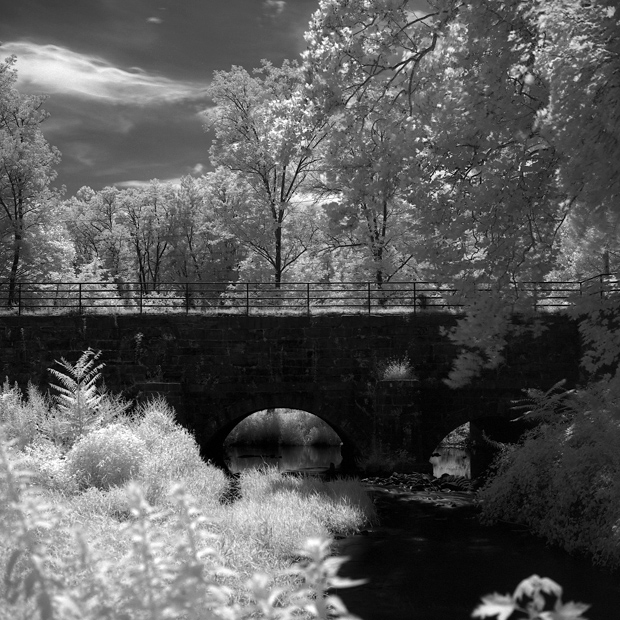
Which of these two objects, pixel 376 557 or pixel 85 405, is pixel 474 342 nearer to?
pixel 376 557

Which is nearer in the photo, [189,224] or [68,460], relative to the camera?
[68,460]

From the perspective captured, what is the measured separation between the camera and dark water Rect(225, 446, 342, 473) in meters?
20.6

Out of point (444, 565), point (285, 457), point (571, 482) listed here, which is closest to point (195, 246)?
point (285, 457)

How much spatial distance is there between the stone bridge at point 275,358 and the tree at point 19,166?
840cm

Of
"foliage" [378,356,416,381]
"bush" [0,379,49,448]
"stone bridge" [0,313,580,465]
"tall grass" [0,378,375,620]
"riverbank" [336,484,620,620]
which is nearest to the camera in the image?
"tall grass" [0,378,375,620]

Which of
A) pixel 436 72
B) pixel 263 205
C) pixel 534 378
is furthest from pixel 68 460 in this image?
pixel 263 205

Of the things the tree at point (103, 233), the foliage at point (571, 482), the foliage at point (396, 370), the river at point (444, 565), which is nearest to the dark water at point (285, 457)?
the foliage at point (396, 370)

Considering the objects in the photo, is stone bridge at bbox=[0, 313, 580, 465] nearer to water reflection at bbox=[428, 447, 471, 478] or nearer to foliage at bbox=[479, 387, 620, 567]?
water reflection at bbox=[428, 447, 471, 478]

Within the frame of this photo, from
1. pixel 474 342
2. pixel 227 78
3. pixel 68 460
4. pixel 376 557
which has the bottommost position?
pixel 376 557

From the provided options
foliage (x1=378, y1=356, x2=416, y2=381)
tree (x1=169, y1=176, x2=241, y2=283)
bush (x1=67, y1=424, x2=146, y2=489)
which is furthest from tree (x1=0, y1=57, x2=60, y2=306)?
bush (x1=67, y1=424, x2=146, y2=489)

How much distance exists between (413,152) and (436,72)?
67.5 inches

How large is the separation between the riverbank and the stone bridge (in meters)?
4.97

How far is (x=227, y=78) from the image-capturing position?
28609 millimetres

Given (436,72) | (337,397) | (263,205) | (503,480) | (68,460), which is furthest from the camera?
(263,205)
